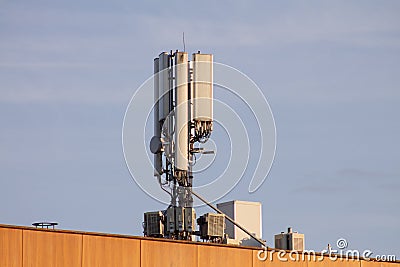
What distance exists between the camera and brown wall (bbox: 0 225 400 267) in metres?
26.3

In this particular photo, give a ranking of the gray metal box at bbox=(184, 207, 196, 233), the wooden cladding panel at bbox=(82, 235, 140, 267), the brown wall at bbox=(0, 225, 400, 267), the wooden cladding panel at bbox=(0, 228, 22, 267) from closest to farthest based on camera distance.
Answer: the wooden cladding panel at bbox=(0, 228, 22, 267) < the brown wall at bbox=(0, 225, 400, 267) < the wooden cladding panel at bbox=(82, 235, 140, 267) < the gray metal box at bbox=(184, 207, 196, 233)

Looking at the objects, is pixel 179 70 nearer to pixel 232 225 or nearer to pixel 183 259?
pixel 232 225

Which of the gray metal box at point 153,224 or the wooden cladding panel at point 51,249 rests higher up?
the gray metal box at point 153,224

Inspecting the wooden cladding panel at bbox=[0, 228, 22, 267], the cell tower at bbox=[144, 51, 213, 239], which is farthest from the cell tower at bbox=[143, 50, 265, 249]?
the wooden cladding panel at bbox=[0, 228, 22, 267]

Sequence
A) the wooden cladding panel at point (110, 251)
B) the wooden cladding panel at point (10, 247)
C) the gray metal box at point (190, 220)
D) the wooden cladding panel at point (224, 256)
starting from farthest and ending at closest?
1. the gray metal box at point (190, 220)
2. the wooden cladding panel at point (224, 256)
3. the wooden cladding panel at point (110, 251)
4. the wooden cladding panel at point (10, 247)

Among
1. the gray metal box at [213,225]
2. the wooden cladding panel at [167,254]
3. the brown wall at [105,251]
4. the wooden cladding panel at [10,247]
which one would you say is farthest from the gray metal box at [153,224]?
the wooden cladding panel at [10,247]

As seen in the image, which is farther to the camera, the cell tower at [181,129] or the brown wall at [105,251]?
the cell tower at [181,129]

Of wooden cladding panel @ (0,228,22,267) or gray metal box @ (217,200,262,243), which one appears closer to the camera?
wooden cladding panel @ (0,228,22,267)

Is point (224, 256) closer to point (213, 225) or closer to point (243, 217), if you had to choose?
point (213, 225)

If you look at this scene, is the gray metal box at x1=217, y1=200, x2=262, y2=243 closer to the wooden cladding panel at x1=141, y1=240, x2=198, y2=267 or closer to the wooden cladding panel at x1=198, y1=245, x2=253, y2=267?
the wooden cladding panel at x1=198, y1=245, x2=253, y2=267

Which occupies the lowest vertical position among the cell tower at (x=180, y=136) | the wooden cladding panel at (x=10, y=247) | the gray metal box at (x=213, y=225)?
the wooden cladding panel at (x=10, y=247)

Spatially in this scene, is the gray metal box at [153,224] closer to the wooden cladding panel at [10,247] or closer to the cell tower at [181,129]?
the cell tower at [181,129]

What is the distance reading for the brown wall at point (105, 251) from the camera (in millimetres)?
26312

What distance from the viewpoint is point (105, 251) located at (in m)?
27.7
